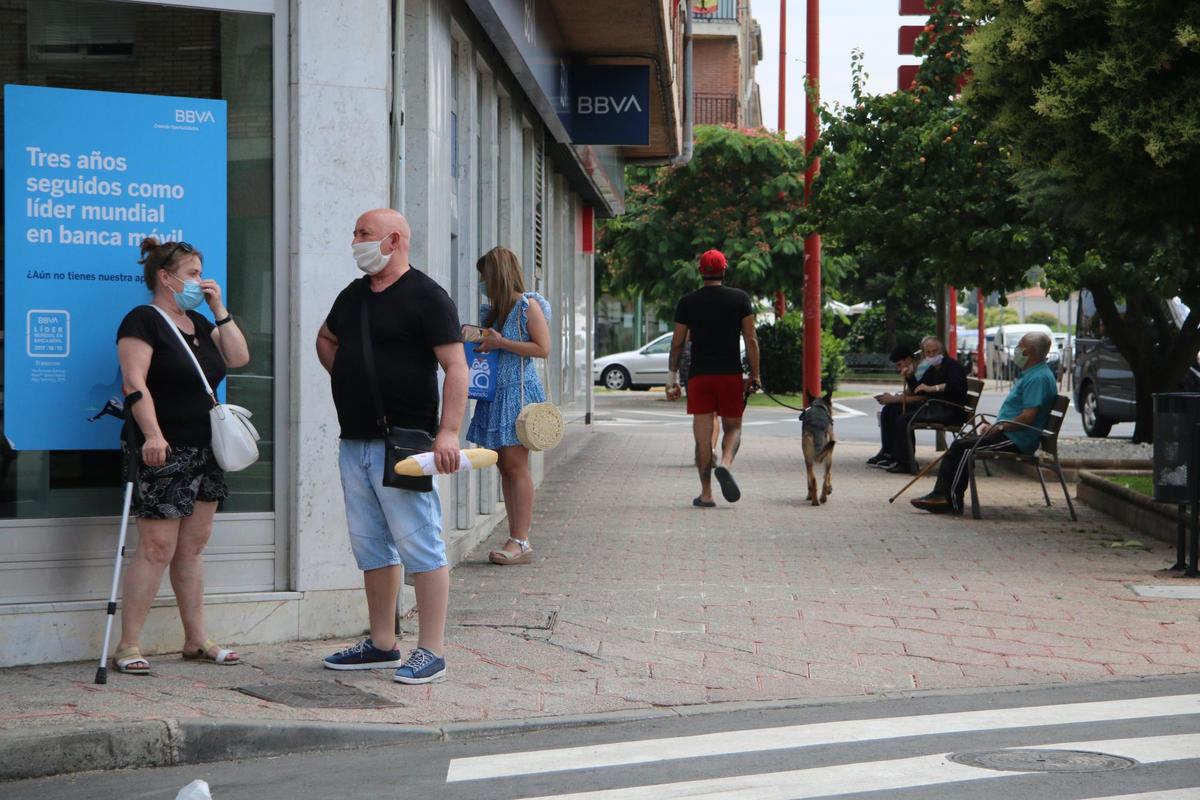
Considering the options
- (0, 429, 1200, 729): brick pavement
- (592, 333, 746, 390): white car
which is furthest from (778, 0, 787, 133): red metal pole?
(0, 429, 1200, 729): brick pavement

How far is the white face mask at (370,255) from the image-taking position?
6566 millimetres

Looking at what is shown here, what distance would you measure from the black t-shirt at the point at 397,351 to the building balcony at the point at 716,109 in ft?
143

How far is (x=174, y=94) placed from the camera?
7480 mm

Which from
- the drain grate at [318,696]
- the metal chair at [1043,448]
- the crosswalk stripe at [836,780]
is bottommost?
the crosswalk stripe at [836,780]

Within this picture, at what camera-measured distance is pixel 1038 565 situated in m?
10.4

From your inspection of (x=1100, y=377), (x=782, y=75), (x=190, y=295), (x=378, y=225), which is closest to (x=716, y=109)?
(x=782, y=75)

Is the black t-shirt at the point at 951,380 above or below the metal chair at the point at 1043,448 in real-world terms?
above

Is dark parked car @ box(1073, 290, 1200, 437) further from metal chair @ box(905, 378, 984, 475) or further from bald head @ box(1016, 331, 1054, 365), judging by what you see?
bald head @ box(1016, 331, 1054, 365)

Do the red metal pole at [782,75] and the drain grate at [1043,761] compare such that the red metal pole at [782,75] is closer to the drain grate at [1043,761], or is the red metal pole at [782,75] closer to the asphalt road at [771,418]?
the asphalt road at [771,418]

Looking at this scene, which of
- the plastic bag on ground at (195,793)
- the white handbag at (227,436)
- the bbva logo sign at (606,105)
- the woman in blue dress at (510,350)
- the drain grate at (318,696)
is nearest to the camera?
the plastic bag on ground at (195,793)

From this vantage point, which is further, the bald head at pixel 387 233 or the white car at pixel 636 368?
the white car at pixel 636 368

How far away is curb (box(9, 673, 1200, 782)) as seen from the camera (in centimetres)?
554

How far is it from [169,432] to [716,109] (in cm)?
4409

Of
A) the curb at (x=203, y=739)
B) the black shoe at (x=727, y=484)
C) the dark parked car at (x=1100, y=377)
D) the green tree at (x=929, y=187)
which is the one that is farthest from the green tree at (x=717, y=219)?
the curb at (x=203, y=739)
